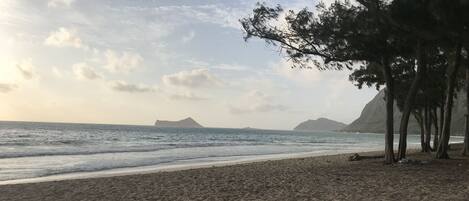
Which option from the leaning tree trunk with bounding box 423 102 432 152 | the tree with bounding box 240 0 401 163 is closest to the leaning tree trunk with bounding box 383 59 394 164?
the tree with bounding box 240 0 401 163

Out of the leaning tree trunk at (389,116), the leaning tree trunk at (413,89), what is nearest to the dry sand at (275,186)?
the leaning tree trunk at (389,116)

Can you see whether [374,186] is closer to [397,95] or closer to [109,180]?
[109,180]

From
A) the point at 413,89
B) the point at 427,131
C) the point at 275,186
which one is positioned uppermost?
the point at 413,89

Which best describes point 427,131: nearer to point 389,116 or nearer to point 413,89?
point 389,116

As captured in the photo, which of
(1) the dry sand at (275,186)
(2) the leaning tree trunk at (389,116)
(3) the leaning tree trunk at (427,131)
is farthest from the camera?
(3) the leaning tree trunk at (427,131)

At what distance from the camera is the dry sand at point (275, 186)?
1245 cm

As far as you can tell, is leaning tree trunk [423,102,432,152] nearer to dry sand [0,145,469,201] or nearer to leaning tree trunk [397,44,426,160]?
leaning tree trunk [397,44,426,160]

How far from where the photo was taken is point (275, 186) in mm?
14430

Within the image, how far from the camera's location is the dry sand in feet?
40.8

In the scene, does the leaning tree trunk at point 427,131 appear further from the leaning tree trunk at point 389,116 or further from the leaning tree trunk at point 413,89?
the leaning tree trunk at point 413,89

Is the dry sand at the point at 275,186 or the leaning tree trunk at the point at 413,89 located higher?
the leaning tree trunk at the point at 413,89

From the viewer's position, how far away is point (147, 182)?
653 inches

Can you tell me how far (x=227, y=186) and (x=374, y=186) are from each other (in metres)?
3.86

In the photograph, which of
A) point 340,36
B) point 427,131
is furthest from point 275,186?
point 427,131
